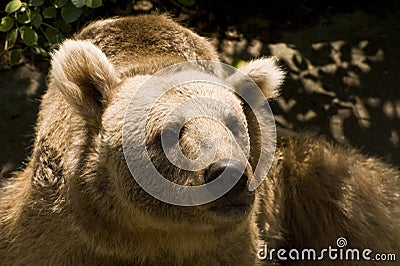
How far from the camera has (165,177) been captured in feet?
12.2

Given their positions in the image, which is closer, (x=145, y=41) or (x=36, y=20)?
(x=145, y=41)

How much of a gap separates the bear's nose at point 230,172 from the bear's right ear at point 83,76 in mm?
858

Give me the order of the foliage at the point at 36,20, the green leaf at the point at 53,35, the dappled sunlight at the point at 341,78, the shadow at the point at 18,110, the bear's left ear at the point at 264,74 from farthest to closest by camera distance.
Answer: the dappled sunlight at the point at 341,78 → the shadow at the point at 18,110 → the green leaf at the point at 53,35 → the foliage at the point at 36,20 → the bear's left ear at the point at 264,74

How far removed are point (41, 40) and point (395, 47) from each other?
3.29 meters

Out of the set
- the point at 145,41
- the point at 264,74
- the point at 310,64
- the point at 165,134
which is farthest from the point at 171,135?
the point at 310,64

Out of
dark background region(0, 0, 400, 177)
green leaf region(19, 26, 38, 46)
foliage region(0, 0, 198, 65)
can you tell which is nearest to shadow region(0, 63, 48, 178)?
dark background region(0, 0, 400, 177)

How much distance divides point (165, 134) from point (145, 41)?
1.26 metres

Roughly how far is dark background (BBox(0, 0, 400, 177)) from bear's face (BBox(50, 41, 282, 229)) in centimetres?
218

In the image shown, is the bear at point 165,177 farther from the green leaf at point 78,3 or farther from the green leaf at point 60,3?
the green leaf at point 60,3

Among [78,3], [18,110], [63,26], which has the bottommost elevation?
[18,110]

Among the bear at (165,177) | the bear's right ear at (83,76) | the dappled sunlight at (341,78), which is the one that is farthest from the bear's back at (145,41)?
the dappled sunlight at (341,78)

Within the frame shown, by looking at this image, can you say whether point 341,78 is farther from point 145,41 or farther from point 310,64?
point 145,41

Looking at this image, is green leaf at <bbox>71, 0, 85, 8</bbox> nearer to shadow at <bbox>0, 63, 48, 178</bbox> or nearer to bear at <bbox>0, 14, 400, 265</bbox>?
bear at <bbox>0, 14, 400, 265</bbox>

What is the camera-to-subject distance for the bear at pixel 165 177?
12.3 ft
